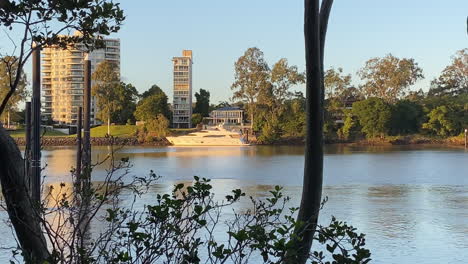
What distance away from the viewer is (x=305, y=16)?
2492mm

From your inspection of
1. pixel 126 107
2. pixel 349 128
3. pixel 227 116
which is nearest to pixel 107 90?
pixel 126 107

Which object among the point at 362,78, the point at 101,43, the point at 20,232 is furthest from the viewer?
the point at 362,78

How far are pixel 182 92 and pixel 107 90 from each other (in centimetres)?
1135

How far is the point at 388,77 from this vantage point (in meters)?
53.5

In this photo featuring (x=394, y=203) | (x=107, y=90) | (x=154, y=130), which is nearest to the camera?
(x=394, y=203)

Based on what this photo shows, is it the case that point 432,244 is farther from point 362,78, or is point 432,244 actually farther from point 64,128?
point 64,128

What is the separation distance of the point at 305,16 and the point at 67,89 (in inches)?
2654

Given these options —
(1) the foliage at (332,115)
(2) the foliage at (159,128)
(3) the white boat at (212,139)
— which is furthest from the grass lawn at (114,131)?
(1) the foliage at (332,115)

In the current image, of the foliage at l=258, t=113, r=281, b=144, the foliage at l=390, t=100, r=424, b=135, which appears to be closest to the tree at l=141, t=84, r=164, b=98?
the foliage at l=258, t=113, r=281, b=144

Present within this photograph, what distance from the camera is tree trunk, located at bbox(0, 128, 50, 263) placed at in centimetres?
209

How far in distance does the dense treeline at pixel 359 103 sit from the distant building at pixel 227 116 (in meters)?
6.78

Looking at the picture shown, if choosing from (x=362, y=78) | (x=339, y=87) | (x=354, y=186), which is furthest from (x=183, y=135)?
(x=354, y=186)

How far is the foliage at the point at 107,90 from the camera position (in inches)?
2068

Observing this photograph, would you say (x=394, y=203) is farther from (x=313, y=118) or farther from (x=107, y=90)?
(x=107, y=90)
